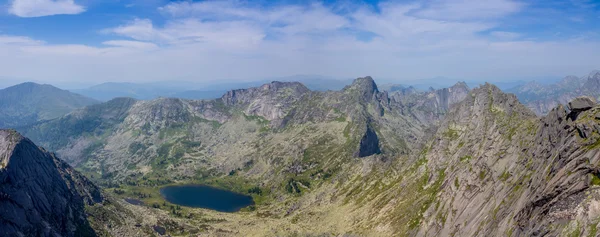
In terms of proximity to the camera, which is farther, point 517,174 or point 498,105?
point 498,105

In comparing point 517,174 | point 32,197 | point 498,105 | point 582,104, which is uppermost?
point 582,104

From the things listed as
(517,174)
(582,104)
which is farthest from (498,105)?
(582,104)

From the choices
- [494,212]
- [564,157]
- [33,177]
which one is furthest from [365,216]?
[33,177]

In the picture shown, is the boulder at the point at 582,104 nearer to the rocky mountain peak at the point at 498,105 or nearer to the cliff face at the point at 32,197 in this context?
the rocky mountain peak at the point at 498,105

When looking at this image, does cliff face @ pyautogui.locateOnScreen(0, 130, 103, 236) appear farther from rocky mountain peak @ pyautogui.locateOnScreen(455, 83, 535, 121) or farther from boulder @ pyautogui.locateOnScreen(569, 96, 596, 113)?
rocky mountain peak @ pyautogui.locateOnScreen(455, 83, 535, 121)

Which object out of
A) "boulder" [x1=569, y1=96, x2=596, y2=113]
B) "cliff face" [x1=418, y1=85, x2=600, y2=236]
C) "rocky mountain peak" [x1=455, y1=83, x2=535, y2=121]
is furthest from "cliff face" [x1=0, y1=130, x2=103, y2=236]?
"rocky mountain peak" [x1=455, y1=83, x2=535, y2=121]

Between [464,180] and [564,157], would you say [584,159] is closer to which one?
[564,157]

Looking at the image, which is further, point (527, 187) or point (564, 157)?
point (527, 187)

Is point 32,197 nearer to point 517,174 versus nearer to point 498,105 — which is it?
point 517,174
